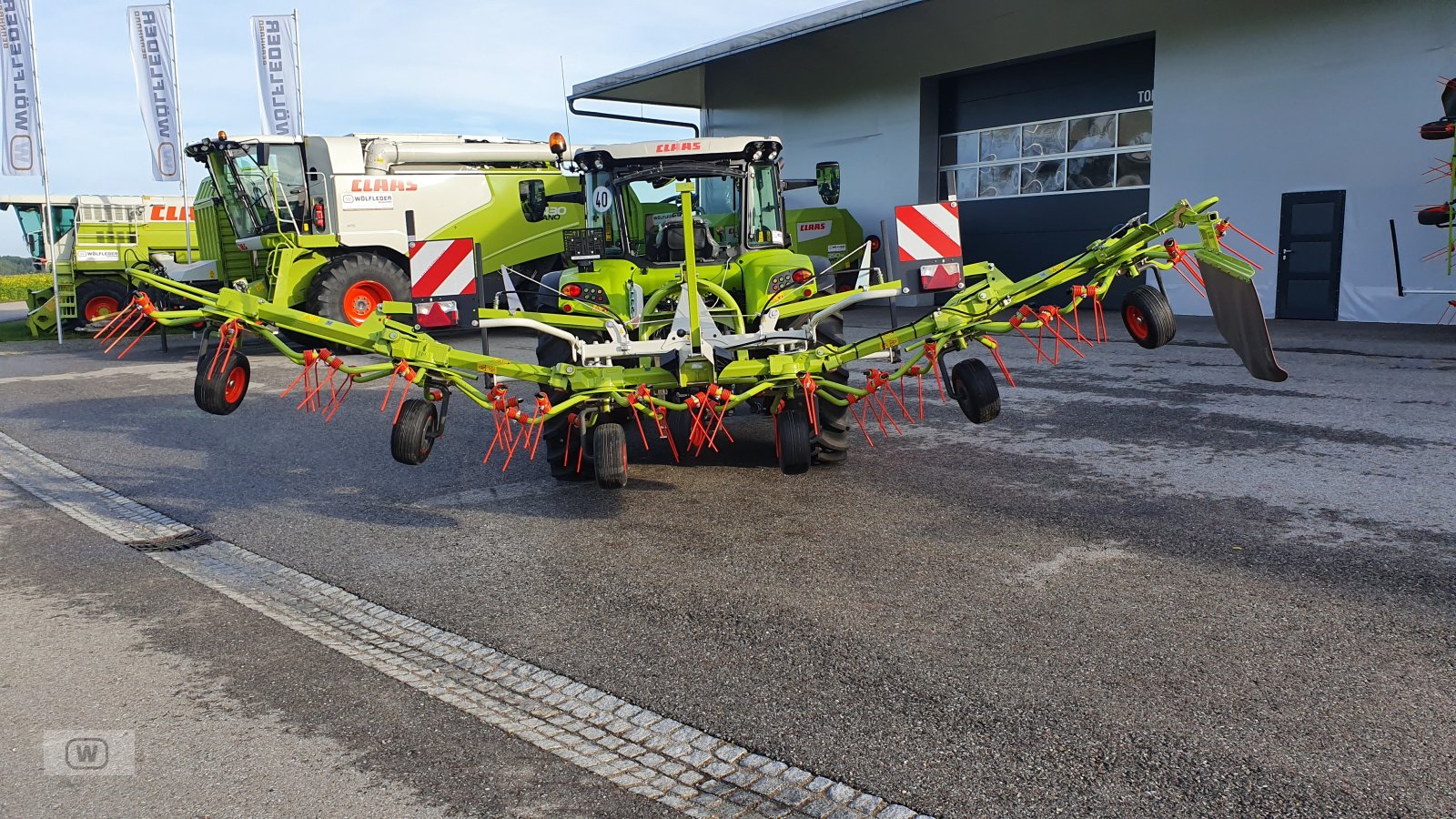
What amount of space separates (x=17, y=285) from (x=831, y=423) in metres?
52.3

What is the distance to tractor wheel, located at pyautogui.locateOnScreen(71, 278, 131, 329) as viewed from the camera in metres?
19.3

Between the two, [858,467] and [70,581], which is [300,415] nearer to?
[70,581]

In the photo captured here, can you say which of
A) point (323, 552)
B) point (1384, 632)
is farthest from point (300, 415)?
point (1384, 632)

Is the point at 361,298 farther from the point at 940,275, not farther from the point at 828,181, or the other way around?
the point at 940,275

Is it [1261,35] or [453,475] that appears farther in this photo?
[1261,35]

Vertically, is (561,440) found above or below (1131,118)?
below

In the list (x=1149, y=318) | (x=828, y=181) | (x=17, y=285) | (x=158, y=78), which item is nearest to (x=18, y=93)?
(x=158, y=78)

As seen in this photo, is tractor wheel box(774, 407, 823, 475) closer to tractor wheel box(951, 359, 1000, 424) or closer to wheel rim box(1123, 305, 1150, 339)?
tractor wheel box(951, 359, 1000, 424)

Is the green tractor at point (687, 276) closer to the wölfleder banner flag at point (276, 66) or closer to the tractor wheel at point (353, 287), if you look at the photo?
the tractor wheel at point (353, 287)

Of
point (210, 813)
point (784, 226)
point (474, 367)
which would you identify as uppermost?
point (784, 226)

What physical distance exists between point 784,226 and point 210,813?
17.8 ft

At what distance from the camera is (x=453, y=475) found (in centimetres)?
681

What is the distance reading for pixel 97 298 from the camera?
767 inches

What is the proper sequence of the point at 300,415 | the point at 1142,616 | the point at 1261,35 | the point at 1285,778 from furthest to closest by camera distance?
the point at 1261,35 → the point at 300,415 → the point at 1142,616 → the point at 1285,778
